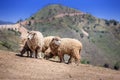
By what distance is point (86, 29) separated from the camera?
15750 cm

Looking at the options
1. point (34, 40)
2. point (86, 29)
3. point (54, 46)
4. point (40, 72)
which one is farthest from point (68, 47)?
point (86, 29)

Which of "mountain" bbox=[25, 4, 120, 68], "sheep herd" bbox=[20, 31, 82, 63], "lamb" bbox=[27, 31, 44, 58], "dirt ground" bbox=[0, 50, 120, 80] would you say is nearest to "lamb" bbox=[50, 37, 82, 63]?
"sheep herd" bbox=[20, 31, 82, 63]

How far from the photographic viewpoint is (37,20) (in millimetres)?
150500

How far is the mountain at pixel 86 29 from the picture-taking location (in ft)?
399

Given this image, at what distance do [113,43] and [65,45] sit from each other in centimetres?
12276

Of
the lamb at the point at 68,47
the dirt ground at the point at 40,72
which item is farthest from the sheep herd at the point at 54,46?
the dirt ground at the point at 40,72

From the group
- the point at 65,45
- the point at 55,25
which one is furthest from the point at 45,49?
the point at 55,25

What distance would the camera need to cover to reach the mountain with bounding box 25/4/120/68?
4786 inches

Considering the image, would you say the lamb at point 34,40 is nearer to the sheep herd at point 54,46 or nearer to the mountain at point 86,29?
the sheep herd at point 54,46

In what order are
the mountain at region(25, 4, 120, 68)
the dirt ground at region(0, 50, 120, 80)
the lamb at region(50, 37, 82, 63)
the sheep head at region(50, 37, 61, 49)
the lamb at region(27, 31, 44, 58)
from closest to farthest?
the dirt ground at region(0, 50, 120, 80)
the lamb at region(27, 31, 44, 58)
the lamb at region(50, 37, 82, 63)
the sheep head at region(50, 37, 61, 49)
the mountain at region(25, 4, 120, 68)

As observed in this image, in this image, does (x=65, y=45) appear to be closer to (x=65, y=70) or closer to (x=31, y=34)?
(x=31, y=34)

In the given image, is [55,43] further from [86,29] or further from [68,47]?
[86,29]

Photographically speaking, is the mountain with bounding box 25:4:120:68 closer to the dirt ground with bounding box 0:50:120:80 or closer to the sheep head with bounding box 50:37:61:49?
the sheep head with bounding box 50:37:61:49

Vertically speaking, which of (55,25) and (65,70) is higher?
(55,25)
